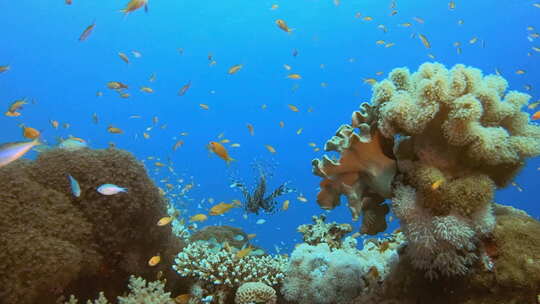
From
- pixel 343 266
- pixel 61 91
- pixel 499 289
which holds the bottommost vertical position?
pixel 499 289

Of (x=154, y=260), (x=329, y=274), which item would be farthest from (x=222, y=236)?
(x=329, y=274)

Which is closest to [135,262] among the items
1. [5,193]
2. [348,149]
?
[5,193]

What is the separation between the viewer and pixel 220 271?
5469 mm

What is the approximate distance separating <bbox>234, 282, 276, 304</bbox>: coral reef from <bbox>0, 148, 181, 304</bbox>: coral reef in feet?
4.71

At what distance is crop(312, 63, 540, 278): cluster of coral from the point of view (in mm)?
3088

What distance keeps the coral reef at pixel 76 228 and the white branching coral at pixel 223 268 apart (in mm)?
397

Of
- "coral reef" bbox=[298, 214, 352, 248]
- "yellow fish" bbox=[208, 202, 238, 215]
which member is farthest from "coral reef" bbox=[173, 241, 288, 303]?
"coral reef" bbox=[298, 214, 352, 248]

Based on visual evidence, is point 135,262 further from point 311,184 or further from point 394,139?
point 311,184

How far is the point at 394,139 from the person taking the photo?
3543 mm

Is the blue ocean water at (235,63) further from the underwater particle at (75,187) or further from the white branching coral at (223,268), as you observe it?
the underwater particle at (75,187)

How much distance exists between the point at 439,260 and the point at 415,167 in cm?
86

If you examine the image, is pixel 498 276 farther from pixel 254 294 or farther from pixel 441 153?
pixel 254 294

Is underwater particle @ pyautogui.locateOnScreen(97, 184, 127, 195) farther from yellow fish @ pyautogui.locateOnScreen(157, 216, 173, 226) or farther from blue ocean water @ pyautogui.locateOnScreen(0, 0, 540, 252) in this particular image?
blue ocean water @ pyautogui.locateOnScreen(0, 0, 540, 252)

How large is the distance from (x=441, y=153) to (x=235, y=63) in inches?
2756
